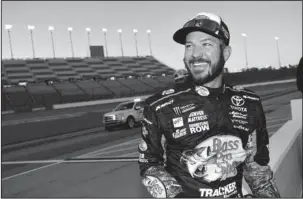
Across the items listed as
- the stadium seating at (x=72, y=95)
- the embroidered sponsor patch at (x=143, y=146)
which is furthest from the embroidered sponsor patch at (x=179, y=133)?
the stadium seating at (x=72, y=95)

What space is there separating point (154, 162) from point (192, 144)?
0.64 feet

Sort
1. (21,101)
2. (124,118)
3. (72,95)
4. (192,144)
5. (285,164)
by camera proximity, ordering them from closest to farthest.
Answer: (192,144), (285,164), (124,118), (21,101), (72,95)

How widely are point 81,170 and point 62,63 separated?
59929mm

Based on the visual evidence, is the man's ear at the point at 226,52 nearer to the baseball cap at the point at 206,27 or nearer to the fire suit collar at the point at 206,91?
the baseball cap at the point at 206,27

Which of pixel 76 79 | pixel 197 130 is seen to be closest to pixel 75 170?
pixel 197 130

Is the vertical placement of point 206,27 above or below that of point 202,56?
above

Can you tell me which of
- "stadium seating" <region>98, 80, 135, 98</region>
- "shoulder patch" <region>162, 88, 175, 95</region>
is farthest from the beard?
"stadium seating" <region>98, 80, 135, 98</region>

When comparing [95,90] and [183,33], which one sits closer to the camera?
[183,33]

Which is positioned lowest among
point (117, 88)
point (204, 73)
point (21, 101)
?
point (117, 88)

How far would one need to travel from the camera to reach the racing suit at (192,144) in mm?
1517

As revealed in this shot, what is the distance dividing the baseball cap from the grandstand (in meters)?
27.2

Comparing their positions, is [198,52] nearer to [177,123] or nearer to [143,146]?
[177,123]

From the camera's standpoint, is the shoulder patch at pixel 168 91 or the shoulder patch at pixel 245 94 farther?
the shoulder patch at pixel 245 94

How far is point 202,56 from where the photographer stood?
154cm
